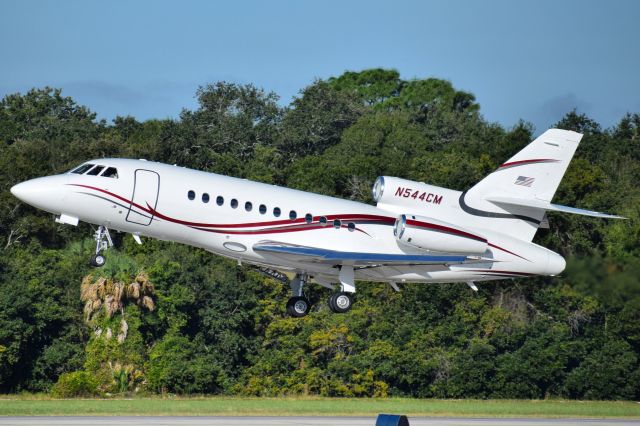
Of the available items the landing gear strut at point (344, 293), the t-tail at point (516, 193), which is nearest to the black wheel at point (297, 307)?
the landing gear strut at point (344, 293)

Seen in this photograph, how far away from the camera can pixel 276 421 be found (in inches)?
1378

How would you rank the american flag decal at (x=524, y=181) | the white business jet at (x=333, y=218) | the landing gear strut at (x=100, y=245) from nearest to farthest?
the white business jet at (x=333, y=218), the landing gear strut at (x=100, y=245), the american flag decal at (x=524, y=181)

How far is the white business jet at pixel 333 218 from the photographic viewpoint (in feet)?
112

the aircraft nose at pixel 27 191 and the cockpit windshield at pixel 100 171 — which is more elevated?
the cockpit windshield at pixel 100 171

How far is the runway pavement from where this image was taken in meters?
33.0

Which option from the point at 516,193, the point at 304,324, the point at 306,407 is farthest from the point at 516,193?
the point at 304,324

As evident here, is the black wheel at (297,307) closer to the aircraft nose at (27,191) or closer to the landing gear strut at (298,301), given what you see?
the landing gear strut at (298,301)

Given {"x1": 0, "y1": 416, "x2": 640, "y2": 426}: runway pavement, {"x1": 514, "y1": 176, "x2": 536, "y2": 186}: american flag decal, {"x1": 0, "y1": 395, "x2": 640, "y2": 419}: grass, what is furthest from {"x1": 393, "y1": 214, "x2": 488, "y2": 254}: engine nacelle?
{"x1": 0, "y1": 395, "x2": 640, "y2": 419}: grass

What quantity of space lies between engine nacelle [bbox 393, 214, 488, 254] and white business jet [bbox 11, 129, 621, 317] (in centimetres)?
3

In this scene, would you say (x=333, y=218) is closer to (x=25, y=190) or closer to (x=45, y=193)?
(x=45, y=193)

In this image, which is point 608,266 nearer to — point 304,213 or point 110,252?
point 304,213

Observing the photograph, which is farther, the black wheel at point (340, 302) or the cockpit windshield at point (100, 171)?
the black wheel at point (340, 302)

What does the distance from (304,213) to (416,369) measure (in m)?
17.4

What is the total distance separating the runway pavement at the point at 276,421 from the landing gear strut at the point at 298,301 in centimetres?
316
